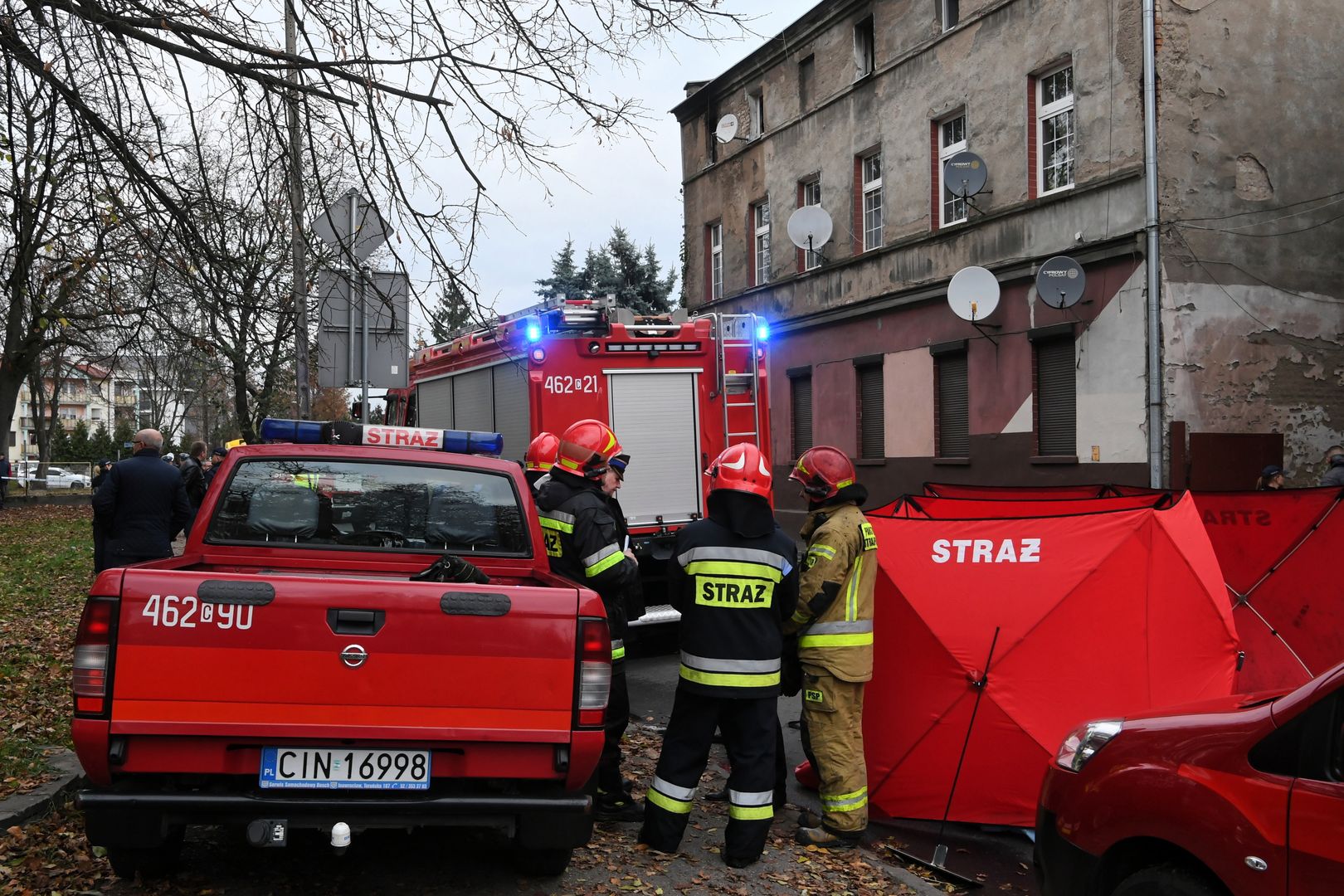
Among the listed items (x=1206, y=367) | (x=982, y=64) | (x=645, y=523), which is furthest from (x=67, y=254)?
(x=982, y=64)

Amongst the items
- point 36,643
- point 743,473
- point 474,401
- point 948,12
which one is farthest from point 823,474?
point 948,12

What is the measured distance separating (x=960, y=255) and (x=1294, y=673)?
13.9m

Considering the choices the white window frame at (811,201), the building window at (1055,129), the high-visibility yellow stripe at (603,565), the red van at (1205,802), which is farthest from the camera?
the white window frame at (811,201)

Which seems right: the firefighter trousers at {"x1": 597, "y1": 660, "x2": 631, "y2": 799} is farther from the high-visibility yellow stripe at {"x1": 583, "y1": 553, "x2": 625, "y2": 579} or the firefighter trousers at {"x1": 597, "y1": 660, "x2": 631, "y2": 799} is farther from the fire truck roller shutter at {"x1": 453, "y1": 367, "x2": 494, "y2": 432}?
the fire truck roller shutter at {"x1": 453, "y1": 367, "x2": 494, "y2": 432}

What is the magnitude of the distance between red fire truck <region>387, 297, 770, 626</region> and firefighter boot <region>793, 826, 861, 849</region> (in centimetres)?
500

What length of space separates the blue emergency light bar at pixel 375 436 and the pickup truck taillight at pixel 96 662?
1965 millimetres

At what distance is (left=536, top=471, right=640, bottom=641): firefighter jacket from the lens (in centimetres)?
579

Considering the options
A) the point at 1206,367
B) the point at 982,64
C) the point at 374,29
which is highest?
the point at 982,64

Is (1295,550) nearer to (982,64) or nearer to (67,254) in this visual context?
(67,254)

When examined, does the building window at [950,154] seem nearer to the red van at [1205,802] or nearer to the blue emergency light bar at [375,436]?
the blue emergency light bar at [375,436]

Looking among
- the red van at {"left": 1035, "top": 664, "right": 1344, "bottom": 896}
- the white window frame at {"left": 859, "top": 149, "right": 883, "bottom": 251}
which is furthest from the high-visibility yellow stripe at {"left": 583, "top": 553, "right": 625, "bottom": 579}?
the white window frame at {"left": 859, "top": 149, "right": 883, "bottom": 251}

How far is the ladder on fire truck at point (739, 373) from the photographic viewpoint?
11328mm

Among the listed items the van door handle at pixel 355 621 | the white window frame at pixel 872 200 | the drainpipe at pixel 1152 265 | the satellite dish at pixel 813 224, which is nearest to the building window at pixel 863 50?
the white window frame at pixel 872 200

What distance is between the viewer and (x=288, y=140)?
22.2 ft
